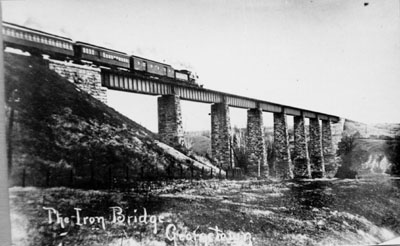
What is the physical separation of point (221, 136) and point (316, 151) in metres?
1.12

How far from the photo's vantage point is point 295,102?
3.98 metres

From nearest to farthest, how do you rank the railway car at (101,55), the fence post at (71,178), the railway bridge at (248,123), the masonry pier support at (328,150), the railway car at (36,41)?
the railway car at (36,41) < the fence post at (71,178) < the railway car at (101,55) < the railway bridge at (248,123) < the masonry pier support at (328,150)

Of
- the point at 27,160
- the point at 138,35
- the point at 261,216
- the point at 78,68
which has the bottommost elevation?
the point at 261,216

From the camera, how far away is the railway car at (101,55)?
288cm

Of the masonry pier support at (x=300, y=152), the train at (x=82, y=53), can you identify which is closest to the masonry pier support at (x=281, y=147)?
the masonry pier support at (x=300, y=152)

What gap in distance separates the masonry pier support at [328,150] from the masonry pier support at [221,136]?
1.04m

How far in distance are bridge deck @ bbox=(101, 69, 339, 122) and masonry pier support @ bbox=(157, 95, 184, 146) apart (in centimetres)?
6

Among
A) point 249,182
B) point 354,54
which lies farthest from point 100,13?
point 354,54

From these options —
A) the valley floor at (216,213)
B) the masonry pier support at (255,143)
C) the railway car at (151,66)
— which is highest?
the railway car at (151,66)

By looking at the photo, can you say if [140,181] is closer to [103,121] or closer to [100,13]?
[103,121]

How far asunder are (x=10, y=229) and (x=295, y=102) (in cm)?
245

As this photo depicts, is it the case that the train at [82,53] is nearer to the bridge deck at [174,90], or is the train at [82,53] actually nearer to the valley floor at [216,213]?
the bridge deck at [174,90]

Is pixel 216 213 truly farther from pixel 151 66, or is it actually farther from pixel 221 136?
pixel 151 66

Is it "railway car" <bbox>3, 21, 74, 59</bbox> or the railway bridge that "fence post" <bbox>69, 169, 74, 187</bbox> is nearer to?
the railway bridge
